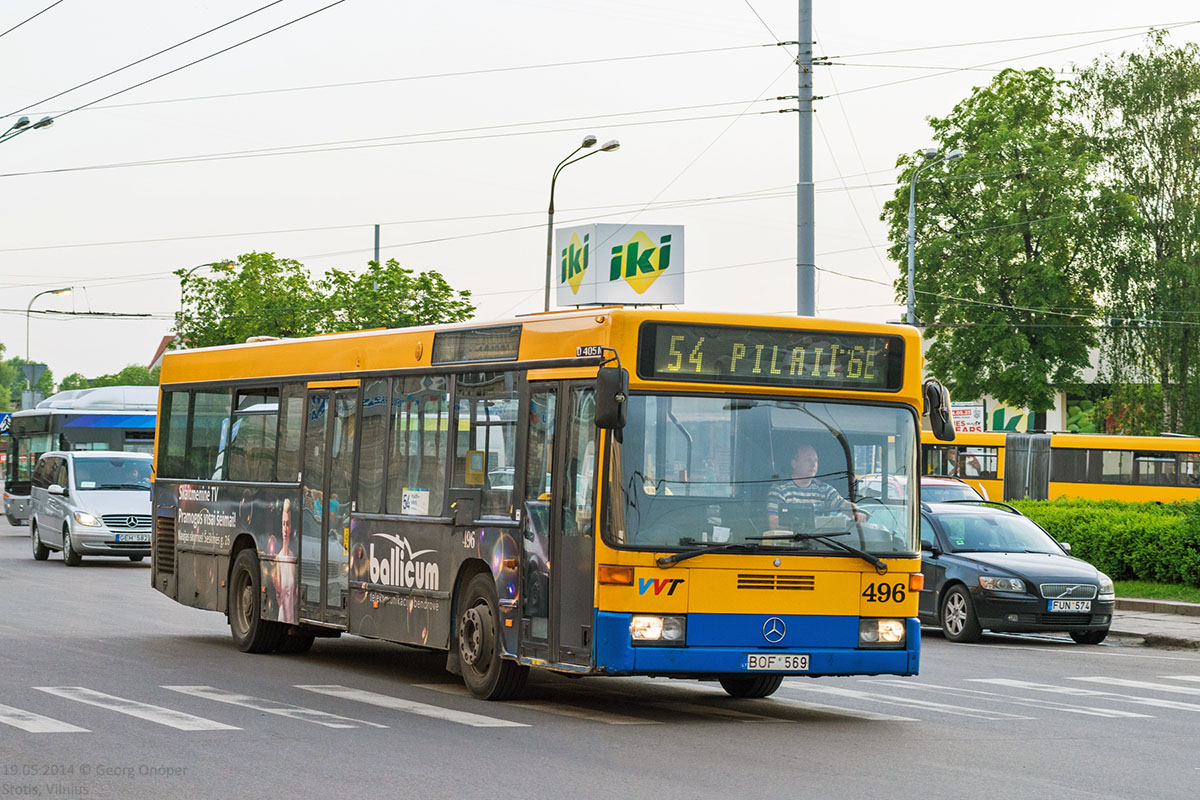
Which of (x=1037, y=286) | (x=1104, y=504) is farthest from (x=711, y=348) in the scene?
(x=1037, y=286)

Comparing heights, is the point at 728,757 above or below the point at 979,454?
below

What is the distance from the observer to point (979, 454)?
5203cm

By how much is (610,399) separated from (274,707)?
10.2ft

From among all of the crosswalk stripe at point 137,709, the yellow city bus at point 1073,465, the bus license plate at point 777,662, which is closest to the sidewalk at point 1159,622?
the bus license plate at point 777,662

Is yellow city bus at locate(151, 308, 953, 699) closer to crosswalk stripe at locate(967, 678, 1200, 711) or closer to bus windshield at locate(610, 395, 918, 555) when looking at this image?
bus windshield at locate(610, 395, 918, 555)

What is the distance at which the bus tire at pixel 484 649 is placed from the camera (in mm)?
12008

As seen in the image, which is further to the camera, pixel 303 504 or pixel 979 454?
pixel 979 454

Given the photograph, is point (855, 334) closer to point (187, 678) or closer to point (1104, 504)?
point (187, 678)

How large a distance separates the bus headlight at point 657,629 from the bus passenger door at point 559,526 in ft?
0.96

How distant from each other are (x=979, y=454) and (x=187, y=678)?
4129 centimetres

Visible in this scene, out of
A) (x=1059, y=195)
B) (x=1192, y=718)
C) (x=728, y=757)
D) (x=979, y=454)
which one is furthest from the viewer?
(x=1059, y=195)

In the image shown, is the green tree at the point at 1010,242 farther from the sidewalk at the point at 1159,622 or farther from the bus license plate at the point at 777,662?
the bus license plate at the point at 777,662

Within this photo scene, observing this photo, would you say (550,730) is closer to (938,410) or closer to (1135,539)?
(938,410)

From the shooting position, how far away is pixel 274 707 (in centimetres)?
1153
